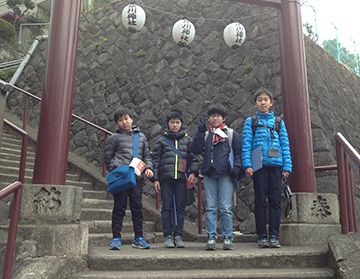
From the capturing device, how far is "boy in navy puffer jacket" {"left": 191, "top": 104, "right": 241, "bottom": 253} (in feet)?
11.0

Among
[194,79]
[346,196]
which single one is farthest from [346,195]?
[194,79]

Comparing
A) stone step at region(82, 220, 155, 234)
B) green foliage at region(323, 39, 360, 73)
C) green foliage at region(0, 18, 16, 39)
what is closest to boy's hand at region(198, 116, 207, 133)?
stone step at region(82, 220, 155, 234)

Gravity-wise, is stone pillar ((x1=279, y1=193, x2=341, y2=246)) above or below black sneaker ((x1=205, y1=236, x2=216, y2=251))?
above

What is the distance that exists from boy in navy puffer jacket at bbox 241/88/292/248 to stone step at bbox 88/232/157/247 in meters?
1.58

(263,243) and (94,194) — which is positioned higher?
(94,194)

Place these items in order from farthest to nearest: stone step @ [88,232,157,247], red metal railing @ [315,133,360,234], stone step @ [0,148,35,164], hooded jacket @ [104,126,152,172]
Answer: stone step @ [0,148,35,164], stone step @ [88,232,157,247], hooded jacket @ [104,126,152,172], red metal railing @ [315,133,360,234]

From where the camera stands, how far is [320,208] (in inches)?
144

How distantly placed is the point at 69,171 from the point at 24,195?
3552mm

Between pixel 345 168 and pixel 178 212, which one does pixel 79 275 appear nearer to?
pixel 178 212

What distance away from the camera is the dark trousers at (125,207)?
3465 mm

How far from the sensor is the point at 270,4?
4.60 metres

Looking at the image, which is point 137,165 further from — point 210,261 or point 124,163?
point 210,261

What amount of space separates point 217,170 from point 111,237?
164 cm

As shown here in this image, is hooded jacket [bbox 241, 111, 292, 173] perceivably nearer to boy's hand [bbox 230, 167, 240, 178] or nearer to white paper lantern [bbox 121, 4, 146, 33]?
boy's hand [bbox 230, 167, 240, 178]
